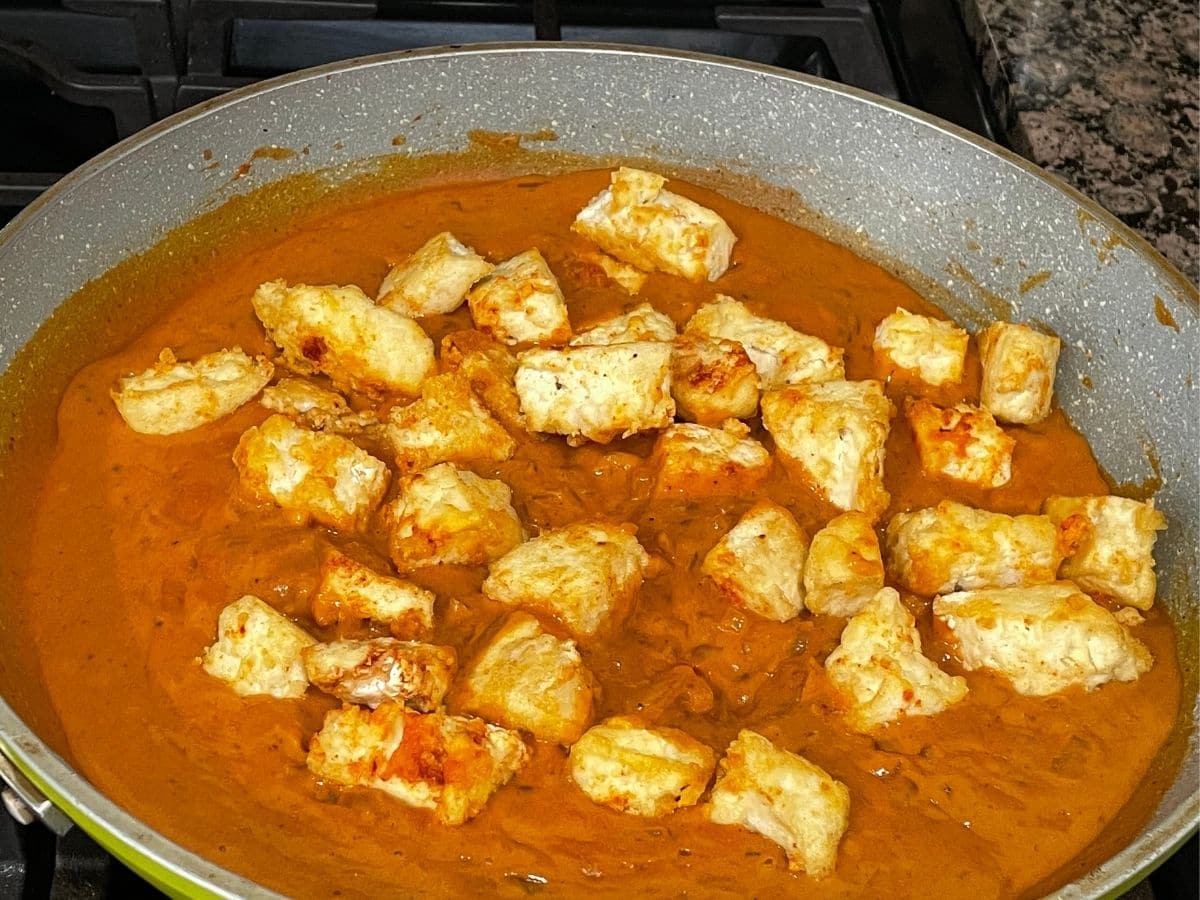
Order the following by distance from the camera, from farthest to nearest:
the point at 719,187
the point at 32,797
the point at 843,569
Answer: the point at 719,187
the point at 843,569
the point at 32,797

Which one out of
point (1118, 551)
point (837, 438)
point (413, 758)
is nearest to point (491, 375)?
point (837, 438)

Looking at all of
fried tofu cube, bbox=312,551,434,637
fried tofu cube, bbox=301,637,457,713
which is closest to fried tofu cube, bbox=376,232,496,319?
fried tofu cube, bbox=312,551,434,637

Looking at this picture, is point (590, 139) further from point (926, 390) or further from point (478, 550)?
point (478, 550)

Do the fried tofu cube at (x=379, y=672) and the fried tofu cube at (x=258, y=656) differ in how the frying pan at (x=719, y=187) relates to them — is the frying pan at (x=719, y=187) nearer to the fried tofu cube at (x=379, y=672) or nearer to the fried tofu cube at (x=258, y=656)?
the fried tofu cube at (x=258, y=656)

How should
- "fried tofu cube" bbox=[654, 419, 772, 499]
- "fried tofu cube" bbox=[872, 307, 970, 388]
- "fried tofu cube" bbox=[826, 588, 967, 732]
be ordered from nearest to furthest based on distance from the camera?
"fried tofu cube" bbox=[826, 588, 967, 732], "fried tofu cube" bbox=[654, 419, 772, 499], "fried tofu cube" bbox=[872, 307, 970, 388]

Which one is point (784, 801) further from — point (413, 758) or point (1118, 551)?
point (1118, 551)

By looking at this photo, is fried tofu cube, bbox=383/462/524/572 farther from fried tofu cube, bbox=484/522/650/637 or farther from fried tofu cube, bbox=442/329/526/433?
fried tofu cube, bbox=442/329/526/433

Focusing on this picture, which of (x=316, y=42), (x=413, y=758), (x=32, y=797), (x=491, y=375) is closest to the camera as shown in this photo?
(x=32, y=797)
